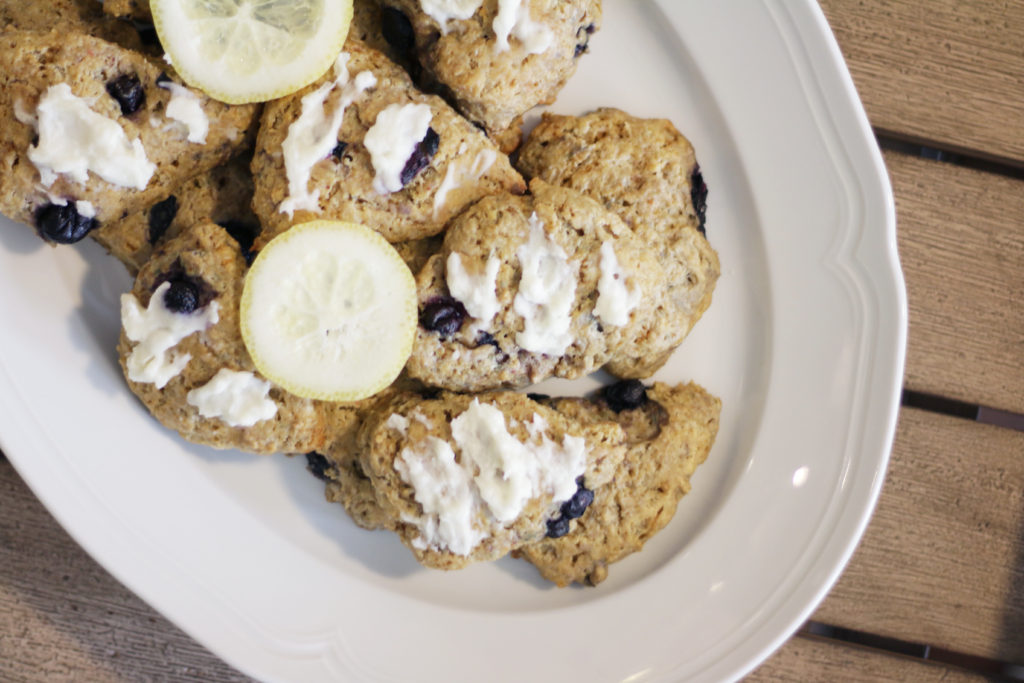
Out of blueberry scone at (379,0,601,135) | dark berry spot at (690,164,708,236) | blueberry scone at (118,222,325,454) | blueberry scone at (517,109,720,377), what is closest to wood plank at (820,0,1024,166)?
dark berry spot at (690,164,708,236)

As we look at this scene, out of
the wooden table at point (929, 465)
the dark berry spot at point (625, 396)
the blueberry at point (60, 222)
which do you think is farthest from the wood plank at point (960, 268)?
the blueberry at point (60, 222)

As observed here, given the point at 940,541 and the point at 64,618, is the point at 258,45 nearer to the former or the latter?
the point at 64,618

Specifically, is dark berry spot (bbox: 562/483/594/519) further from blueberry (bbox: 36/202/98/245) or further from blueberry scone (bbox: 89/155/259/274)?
blueberry (bbox: 36/202/98/245)

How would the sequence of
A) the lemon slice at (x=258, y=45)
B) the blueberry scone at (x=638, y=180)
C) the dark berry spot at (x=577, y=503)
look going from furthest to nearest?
the blueberry scone at (x=638, y=180)
the dark berry spot at (x=577, y=503)
the lemon slice at (x=258, y=45)

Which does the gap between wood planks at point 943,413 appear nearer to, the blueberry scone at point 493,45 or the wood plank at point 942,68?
the wood plank at point 942,68

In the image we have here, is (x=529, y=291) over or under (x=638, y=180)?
under

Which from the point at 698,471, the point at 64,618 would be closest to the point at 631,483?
the point at 698,471
